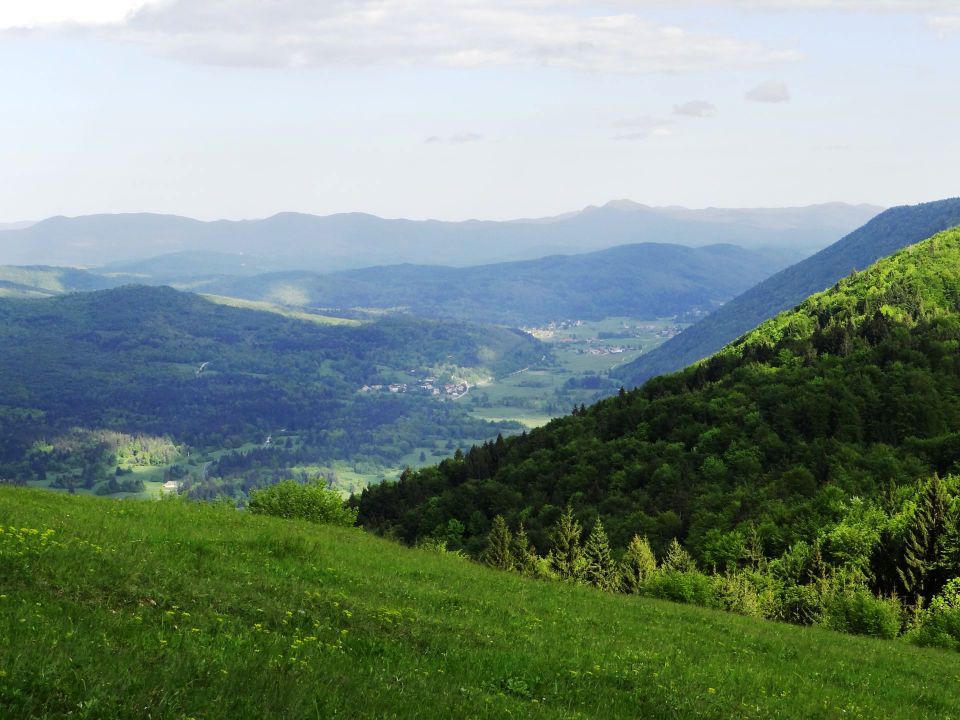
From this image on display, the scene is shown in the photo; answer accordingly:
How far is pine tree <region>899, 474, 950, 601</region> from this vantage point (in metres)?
66.1

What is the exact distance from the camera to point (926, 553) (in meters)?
67.2

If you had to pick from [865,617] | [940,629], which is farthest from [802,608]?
[940,629]

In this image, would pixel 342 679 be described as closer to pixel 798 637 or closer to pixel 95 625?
pixel 95 625

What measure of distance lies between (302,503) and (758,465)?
7847 cm

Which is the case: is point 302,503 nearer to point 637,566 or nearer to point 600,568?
point 600,568

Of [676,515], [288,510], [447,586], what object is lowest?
[676,515]

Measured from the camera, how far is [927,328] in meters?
166

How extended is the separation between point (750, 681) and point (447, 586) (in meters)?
13.9

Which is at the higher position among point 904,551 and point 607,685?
point 607,685

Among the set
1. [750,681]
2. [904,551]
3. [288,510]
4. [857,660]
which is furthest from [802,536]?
[750,681]

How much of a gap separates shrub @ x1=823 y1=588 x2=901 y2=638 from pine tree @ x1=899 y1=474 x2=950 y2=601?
12.1 m

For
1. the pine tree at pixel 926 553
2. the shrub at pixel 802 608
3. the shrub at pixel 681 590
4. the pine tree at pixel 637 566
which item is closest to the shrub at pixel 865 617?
the shrub at pixel 802 608

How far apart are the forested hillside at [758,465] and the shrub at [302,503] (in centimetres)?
2360

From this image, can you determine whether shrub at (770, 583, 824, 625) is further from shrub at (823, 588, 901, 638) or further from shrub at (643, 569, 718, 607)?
shrub at (643, 569, 718, 607)
